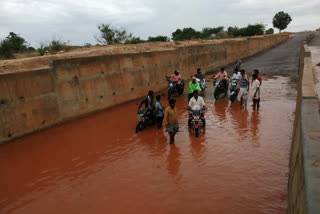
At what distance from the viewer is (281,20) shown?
302 feet

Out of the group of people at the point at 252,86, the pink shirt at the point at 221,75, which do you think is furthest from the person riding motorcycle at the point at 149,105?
the pink shirt at the point at 221,75

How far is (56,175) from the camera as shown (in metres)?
6.46

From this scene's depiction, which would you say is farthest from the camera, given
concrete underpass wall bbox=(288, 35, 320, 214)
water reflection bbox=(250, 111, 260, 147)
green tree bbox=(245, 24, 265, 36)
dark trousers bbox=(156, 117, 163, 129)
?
green tree bbox=(245, 24, 265, 36)

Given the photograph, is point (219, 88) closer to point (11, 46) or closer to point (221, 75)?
point (221, 75)

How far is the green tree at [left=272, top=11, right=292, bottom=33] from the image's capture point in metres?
91.0

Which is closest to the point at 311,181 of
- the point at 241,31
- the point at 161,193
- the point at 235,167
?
the point at 161,193

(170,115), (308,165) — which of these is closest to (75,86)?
(170,115)

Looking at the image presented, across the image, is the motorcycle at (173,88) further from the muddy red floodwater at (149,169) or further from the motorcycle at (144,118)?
the motorcycle at (144,118)

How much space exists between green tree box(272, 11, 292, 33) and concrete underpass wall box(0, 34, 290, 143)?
88.3 meters

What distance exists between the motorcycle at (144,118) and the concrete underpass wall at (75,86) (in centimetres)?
342

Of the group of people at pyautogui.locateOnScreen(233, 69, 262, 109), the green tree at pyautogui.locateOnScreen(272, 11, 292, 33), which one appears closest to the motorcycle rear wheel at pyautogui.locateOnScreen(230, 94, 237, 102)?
the group of people at pyautogui.locateOnScreen(233, 69, 262, 109)

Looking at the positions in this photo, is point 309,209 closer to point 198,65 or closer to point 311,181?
point 311,181

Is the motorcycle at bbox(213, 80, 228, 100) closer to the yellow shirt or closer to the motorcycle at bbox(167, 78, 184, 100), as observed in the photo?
the motorcycle at bbox(167, 78, 184, 100)

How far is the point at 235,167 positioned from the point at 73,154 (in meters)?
4.69
